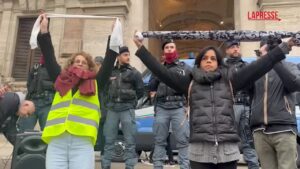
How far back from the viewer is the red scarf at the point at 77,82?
4109 mm

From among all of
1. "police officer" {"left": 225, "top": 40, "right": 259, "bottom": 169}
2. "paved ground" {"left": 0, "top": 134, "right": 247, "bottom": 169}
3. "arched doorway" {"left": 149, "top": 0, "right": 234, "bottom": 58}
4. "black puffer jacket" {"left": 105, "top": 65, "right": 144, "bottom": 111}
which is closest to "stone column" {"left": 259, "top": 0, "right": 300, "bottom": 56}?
"paved ground" {"left": 0, "top": 134, "right": 247, "bottom": 169}

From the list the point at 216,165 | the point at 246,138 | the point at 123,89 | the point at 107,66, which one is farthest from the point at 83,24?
the point at 216,165

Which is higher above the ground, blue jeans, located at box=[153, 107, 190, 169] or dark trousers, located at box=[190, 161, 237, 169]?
blue jeans, located at box=[153, 107, 190, 169]

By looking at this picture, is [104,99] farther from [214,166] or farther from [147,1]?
[147,1]

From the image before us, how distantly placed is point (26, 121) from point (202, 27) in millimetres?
18677

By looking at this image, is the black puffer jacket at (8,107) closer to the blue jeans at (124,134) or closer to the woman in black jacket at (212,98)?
the blue jeans at (124,134)

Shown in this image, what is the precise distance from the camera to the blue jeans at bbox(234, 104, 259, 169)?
247 inches

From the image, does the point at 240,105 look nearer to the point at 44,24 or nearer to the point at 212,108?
the point at 212,108

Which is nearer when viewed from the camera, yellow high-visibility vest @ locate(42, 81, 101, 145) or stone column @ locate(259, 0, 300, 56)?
yellow high-visibility vest @ locate(42, 81, 101, 145)

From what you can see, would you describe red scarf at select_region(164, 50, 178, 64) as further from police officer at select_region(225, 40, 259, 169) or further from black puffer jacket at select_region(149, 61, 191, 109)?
police officer at select_region(225, 40, 259, 169)

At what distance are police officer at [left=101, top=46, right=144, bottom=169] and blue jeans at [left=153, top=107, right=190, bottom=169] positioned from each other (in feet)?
1.70

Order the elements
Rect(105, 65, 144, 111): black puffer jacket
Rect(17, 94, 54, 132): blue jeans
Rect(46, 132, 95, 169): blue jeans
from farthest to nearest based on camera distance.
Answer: Rect(17, 94, 54, 132): blue jeans
Rect(105, 65, 144, 111): black puffer jacket
Rect(46, 132, 95, 169): blue jeans

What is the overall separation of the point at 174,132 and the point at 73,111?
2.47 meters

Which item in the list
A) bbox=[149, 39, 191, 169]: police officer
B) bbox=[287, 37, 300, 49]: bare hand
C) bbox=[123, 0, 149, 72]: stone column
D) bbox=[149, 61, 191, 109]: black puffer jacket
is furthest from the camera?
bbox=[123, 0, 149, 72]: stone column
